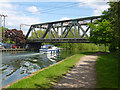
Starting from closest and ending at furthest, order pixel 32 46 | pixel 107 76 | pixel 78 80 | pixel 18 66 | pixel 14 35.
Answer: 1. pixel 78 80
2. pixel 107 76
3. pixel 18 66
4. pixel 14 35
5. pixel 32 46

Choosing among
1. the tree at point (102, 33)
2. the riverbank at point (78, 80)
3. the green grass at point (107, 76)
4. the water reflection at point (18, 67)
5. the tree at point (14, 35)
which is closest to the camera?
the green grass at point (107, 76)

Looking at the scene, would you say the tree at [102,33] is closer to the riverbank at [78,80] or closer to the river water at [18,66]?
the river water at [18,66]

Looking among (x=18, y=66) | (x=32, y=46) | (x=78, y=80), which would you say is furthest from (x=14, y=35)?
(x=78, y=80)

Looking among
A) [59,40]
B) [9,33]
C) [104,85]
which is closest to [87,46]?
[59,40]

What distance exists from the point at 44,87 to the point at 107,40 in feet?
70.2

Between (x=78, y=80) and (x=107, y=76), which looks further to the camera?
(x=107, y=76)

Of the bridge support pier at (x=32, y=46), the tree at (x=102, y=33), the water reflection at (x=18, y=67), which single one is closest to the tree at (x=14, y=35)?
the bridge support pier at (x=32, y=46)

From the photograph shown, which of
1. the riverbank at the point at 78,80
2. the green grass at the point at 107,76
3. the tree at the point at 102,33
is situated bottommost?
the riverbank at the point at 78,80

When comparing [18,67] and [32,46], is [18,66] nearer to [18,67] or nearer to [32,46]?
[18,67]

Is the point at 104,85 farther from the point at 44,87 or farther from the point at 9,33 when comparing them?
the point at 9,33

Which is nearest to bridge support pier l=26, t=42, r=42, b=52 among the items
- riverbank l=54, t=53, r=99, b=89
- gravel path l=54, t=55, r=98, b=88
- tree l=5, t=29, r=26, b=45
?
tree l=5, t=29, r=26, b=45

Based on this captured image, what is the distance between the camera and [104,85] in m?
6.10

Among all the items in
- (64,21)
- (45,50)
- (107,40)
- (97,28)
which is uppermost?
(64,21)

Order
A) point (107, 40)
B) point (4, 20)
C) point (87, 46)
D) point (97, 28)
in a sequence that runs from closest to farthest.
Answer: point (107, 40) → point (97, 28) → point (4, 20) → point (87, 46)
